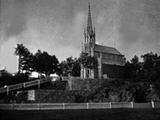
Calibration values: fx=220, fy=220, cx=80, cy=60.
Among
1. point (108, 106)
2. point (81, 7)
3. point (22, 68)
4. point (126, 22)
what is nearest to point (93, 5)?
point (81, 7)

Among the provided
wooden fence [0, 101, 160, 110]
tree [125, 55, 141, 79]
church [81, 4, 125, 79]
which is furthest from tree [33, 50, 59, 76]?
wooden fence [0, 101, 160, 110]

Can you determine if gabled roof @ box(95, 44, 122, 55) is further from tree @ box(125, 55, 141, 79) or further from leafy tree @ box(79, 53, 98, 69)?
leafy tree @ box(79, 53, 98, 69)

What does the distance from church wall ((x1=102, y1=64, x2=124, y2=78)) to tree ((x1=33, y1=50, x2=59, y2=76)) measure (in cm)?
706

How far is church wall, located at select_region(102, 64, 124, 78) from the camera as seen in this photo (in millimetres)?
28500

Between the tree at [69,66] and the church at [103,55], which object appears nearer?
the tree at [69,66]

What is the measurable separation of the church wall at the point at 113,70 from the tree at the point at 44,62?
706 centimetres

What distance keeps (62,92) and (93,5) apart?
16.6 ft

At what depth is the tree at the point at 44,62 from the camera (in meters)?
23.1

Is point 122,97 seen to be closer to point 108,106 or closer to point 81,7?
point 108,106

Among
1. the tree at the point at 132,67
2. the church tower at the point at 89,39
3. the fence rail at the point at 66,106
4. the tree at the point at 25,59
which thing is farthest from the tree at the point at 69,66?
the fence rail at the point at 66,106

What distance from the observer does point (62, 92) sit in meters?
12.4

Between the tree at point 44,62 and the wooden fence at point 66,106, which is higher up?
the tree at point 44,62

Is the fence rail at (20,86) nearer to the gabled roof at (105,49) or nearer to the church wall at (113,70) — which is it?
the church wall at (113,70)

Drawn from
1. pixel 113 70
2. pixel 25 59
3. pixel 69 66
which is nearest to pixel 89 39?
pixel 113 70
